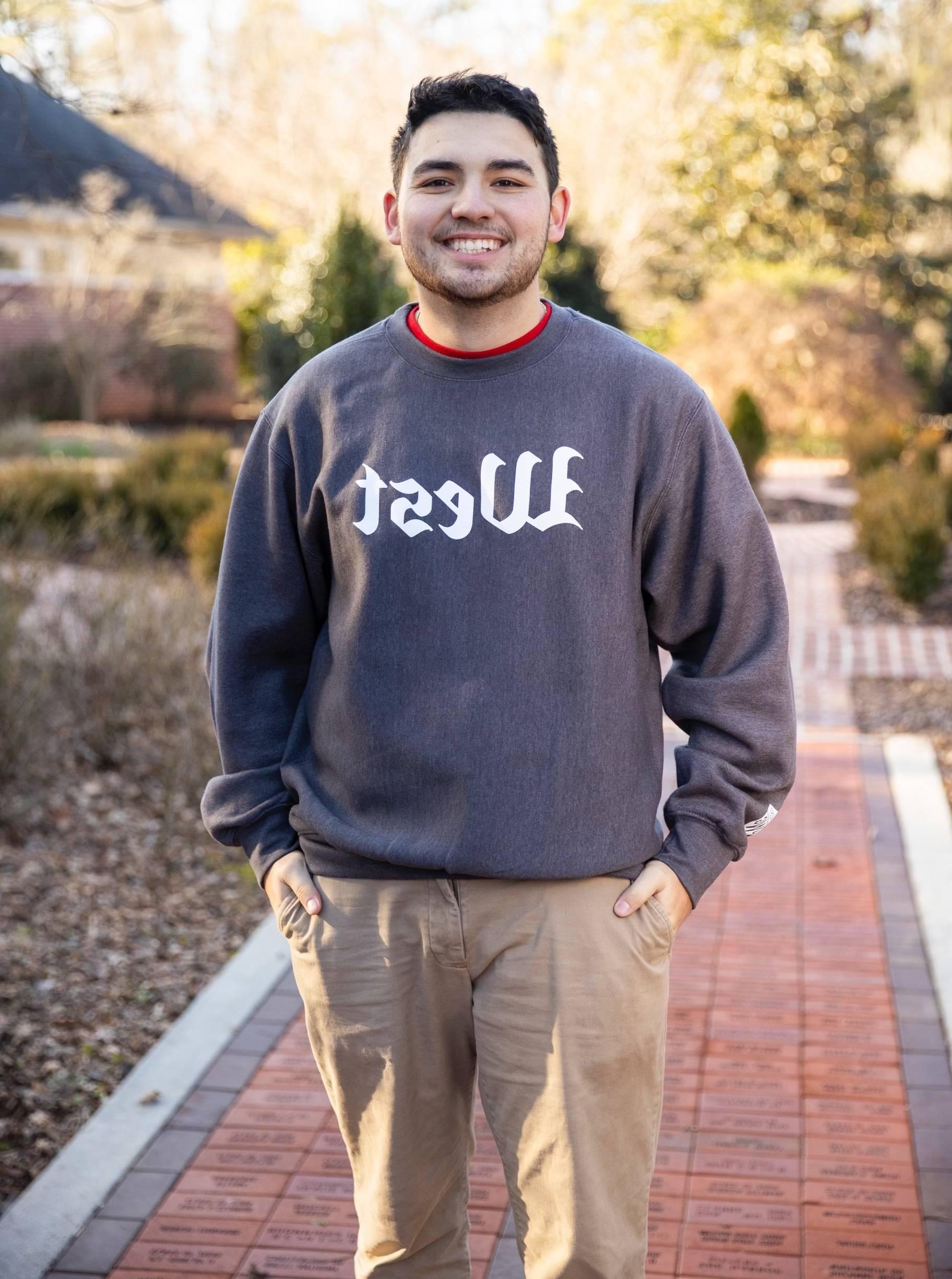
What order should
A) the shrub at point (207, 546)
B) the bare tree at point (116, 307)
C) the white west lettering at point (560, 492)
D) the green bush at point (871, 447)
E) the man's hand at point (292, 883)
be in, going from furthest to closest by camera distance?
the bare tree at point (116, 307) < the green bush at point (871, 447) < the shrub at point (207, 546) < the man's hand at point (292, 883) < the white west lettering at point (560, 492)

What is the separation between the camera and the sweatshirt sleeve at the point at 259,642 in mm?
2051

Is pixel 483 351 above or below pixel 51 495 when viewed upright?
above

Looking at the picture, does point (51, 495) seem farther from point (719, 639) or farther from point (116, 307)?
point (116, 307)

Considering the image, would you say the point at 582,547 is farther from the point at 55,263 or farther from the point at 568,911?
the point at 55,263

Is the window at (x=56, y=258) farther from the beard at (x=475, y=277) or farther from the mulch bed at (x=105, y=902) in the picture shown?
the beard at (x=475, y=277)

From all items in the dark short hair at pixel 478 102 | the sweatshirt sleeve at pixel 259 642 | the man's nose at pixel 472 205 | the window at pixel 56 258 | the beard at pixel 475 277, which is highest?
the dark short hair at pixel 478 102

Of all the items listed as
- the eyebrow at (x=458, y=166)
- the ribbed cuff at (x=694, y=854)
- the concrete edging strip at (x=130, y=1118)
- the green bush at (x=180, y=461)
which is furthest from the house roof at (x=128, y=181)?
the ribbed cuff at (x=694, y=854)

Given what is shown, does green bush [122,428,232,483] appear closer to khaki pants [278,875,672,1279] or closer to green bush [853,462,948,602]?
green bush [853,462,948,602]

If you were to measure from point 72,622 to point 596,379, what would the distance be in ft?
15.8

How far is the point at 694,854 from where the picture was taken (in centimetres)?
191

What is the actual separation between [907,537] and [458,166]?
25.0 feet

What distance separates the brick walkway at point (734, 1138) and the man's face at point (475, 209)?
1.83 m

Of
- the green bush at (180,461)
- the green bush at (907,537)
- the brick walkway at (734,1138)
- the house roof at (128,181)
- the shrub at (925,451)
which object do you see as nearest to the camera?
the brick walkway at (734,1138)

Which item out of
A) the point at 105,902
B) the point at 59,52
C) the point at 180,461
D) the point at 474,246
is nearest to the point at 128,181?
the point at 180,461
